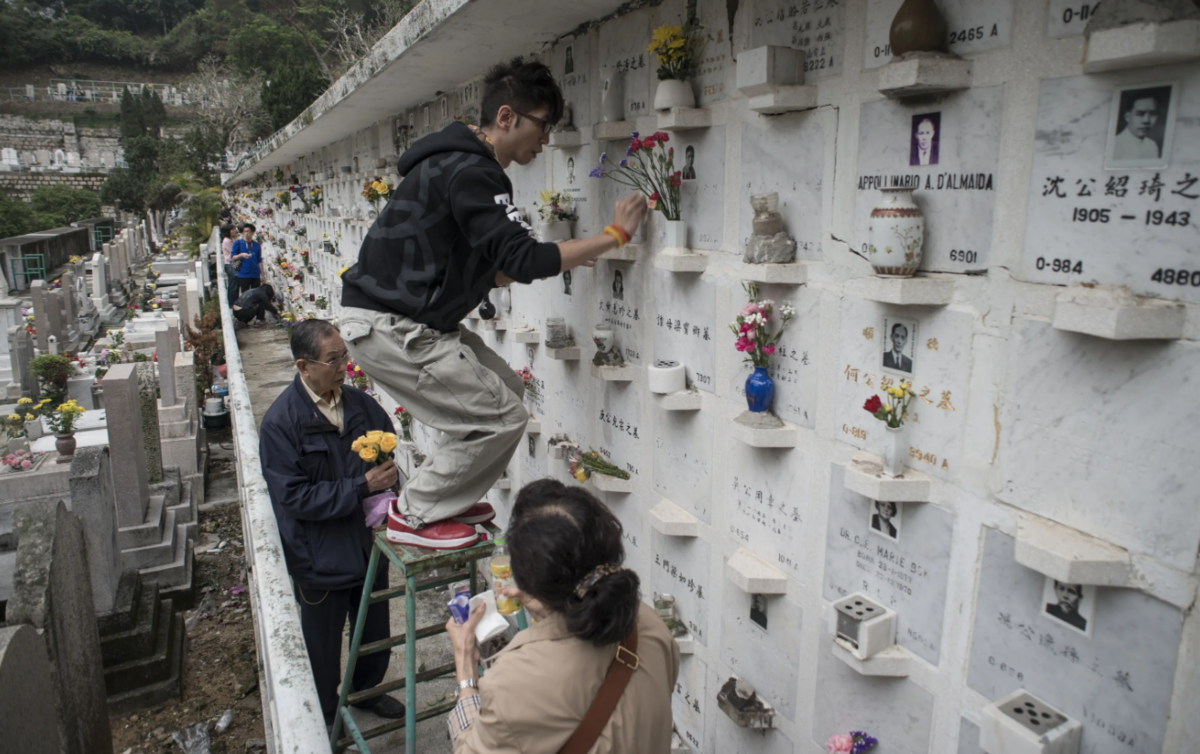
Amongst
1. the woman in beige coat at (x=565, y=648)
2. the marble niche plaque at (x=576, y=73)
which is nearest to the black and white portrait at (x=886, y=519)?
the woman in beige coat at (x=565, y=648)

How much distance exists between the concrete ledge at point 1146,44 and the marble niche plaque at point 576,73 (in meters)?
2.43

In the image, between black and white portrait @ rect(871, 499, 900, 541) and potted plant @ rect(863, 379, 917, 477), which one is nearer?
potted plant @ rect(863, 379, 917, 477)

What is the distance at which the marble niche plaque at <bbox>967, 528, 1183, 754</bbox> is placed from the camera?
1.60m

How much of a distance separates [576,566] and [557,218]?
7.65 feet

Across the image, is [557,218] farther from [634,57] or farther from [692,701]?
[692,701]

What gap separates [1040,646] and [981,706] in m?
0.25

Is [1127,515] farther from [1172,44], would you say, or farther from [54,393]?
[54,393]

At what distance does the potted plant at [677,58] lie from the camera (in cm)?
281

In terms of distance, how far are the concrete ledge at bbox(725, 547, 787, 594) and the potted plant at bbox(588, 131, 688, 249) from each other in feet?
3.90

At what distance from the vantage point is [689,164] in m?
2.97

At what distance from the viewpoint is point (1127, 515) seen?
162 cm

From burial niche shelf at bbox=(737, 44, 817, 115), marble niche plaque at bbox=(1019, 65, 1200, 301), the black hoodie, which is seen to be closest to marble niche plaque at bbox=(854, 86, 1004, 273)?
marble niche plaque at bbox=(1019, 65, 1200, 301)

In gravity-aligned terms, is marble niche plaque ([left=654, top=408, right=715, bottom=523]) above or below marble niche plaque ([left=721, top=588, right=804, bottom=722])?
above

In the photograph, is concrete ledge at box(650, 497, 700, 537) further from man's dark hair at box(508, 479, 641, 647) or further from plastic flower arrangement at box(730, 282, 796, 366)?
man's dark hair at box(508, 479, 641, 647)
